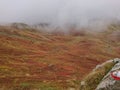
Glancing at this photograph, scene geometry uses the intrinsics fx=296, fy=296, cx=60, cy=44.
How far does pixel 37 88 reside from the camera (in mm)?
52500

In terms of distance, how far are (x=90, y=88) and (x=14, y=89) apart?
32308 millimetres

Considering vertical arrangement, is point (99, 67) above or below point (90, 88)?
above

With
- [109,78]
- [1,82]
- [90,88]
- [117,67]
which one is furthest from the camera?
[1,82]

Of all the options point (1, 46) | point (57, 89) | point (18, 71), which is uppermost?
point (1, 46)

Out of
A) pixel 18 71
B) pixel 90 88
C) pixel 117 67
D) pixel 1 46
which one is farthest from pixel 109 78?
pixel 1 46

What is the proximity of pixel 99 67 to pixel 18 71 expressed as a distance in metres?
67.5

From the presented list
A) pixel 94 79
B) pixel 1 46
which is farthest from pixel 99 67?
pixel 1 46

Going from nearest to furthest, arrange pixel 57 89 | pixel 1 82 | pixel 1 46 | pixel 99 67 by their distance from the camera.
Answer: pixel 99 67 < pixel 57 89 < pixel 1 82 < pixel 1 46

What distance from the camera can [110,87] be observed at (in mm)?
18281

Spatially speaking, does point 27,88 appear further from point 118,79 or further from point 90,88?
point 118,79

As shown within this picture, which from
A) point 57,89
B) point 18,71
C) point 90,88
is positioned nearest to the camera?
point 90,88

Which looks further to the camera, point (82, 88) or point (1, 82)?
point (1, 82)

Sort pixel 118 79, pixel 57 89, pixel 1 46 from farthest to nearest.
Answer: pixel 1 46 → pixel 57 89 → pixel 118 79

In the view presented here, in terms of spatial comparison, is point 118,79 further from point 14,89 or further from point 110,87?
point 14,89
